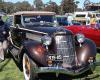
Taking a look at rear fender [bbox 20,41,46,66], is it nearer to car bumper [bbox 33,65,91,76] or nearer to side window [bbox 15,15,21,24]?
car bumper [bbox 33,65,91,76]

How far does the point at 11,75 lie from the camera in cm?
960

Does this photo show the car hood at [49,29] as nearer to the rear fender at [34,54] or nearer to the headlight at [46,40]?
the headlight at [46,40]

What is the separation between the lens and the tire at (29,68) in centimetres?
810

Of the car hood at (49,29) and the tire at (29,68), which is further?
the car hood at (49,29)

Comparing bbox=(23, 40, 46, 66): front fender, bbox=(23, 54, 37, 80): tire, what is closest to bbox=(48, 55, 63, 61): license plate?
bbox=(23, 40, 46, 66): front fender

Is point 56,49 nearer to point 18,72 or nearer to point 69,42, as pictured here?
point 69,42

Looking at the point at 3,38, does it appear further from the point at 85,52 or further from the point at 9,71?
the point at 85,52

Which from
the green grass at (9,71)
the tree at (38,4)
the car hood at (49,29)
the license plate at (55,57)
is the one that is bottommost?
the tree at (38,4)

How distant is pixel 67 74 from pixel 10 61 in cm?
453

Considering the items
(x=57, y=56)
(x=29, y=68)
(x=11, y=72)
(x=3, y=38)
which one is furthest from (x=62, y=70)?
(x=3, y=38)

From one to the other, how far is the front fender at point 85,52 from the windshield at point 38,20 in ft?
6.69

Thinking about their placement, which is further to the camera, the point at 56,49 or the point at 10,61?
the point at 10,61

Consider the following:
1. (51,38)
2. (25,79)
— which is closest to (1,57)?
(25,79)

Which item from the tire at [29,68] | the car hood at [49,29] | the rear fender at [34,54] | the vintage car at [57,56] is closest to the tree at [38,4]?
the car hood at [49,29]
